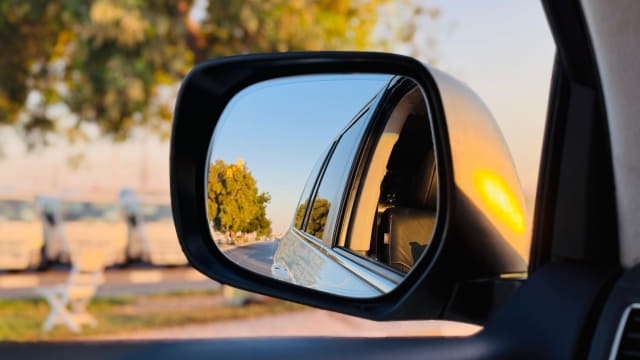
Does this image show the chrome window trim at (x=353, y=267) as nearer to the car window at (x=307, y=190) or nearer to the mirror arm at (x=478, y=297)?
the car window at (x=307, y=190)

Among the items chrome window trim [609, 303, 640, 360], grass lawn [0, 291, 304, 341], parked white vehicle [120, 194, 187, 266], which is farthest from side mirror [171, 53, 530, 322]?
parked white vehicle [120, 194, 187, 266]

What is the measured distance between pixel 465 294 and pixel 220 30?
802cm

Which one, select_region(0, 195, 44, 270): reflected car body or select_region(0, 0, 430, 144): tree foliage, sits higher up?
select_region(0, 0, 430, 144): tree foliage

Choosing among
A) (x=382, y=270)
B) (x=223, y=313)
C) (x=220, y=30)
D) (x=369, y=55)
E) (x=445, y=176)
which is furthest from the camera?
(x=223, y=313)

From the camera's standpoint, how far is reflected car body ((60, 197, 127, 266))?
12.8 metres

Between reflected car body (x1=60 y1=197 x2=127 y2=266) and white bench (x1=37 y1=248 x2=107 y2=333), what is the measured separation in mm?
508

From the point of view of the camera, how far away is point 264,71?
1.44m

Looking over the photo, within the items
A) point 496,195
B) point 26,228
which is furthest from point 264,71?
point 26,228

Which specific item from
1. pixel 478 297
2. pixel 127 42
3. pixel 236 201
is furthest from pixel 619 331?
pixel 127 42

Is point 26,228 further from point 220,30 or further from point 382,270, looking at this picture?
point 382,270

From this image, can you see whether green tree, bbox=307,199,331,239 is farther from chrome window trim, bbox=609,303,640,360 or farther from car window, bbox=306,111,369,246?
chrome window trim, bbox=609,303,640,360

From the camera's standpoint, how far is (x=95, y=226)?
1290 cm

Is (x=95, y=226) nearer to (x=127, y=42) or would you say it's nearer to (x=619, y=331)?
(x=127, y=42)

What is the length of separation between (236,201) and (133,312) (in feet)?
33.1
